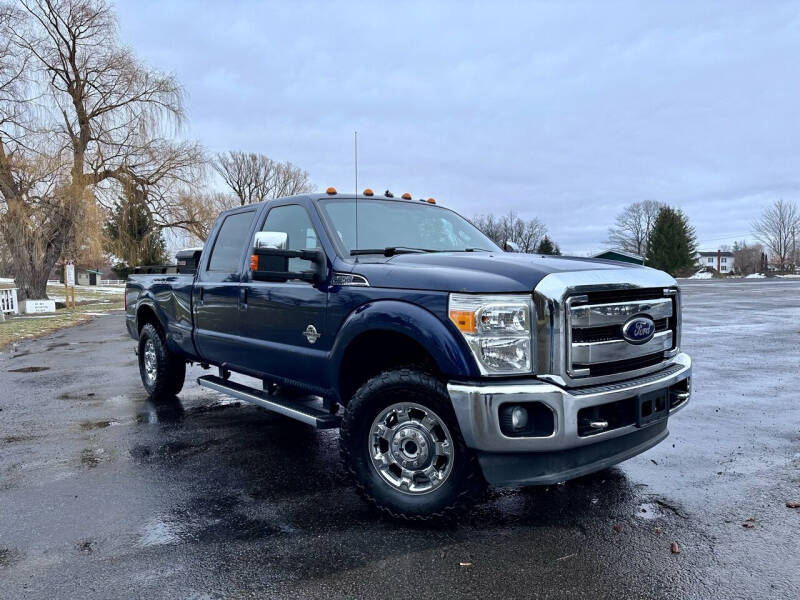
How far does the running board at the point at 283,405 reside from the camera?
3842mm

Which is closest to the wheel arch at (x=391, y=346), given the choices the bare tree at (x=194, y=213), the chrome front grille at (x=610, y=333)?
the chrome front grille at (x=610, y=333)

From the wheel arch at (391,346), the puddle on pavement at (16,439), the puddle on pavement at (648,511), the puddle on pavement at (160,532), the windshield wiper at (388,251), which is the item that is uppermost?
the windshield wiper at (388,251)

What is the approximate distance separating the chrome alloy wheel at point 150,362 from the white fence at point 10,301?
18.1m

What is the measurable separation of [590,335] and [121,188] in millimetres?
26765

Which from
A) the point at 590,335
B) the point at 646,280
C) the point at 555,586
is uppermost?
the point at 646,280

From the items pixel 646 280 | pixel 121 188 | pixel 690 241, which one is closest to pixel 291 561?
pixel 646 280

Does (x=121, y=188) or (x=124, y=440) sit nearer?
(x=124, y=440)

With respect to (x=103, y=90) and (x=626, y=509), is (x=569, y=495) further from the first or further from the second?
(x=103, y=90)

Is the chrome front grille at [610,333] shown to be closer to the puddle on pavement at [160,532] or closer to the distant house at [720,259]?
the puddle on pavement at [160,532]

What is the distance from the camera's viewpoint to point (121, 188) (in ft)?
84.7

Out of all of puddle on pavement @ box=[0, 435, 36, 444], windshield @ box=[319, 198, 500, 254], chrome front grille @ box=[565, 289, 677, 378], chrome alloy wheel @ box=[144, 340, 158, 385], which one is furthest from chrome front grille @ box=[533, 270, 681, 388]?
chrome alloy wheel @ box=[144, 340, 158, 385]

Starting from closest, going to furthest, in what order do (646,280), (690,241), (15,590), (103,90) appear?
(15,590), (646,280), (103,90), (690,241)

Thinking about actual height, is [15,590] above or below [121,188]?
below

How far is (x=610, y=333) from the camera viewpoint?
3254mm
